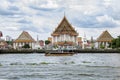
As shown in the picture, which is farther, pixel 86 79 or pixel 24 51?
pixel 24 51

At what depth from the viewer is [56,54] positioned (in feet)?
454

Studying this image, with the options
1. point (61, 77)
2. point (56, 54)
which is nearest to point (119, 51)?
point (56, 54)

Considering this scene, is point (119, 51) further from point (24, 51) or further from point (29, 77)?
point (29, 77)

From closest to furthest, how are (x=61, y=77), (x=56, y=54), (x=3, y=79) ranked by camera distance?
(x=3, y=79) < (x=61, y=77) < (x=56, y=54)

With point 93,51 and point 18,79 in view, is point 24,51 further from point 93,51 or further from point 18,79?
point 18,79

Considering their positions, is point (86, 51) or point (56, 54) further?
point (86, 51)

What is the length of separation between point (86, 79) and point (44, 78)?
4.08m

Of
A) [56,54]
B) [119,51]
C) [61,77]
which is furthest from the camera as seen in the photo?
[119,51]

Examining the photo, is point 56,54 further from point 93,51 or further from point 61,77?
point 61,77

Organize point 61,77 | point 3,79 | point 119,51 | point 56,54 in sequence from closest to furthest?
point 3,79
point 61,77
point 56,54
point 119,51

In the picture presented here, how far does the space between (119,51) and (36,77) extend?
139329mm

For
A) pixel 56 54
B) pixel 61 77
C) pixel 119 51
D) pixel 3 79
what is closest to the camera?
pixel 3 79

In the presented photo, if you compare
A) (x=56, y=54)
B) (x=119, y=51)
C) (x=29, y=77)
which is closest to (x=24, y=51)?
(x=119, y=51)

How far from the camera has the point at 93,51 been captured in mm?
194750
